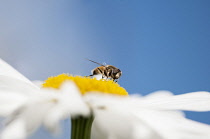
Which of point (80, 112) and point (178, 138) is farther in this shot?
point (178, 138)

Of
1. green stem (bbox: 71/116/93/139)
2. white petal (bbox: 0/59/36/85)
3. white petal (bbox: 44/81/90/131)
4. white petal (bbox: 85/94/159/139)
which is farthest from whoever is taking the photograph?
white petal (bbox: 0/59/36/85)

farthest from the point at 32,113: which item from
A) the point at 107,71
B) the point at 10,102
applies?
the point at 107,71

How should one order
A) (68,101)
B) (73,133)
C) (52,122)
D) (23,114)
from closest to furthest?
(52,122) < (68,101) < (23,114) < (73,133)

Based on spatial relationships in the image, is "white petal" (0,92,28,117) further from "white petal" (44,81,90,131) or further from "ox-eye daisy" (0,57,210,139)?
"white petal" (44,81,90,131)

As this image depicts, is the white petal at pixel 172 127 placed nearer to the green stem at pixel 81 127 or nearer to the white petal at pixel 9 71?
the green stem at pixel 81 127

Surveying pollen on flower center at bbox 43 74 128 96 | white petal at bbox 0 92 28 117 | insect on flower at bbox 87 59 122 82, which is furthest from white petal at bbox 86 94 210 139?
insect on flower at bbox 87 59 122 82

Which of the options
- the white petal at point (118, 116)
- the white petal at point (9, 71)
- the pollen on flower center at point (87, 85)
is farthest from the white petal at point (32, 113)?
the white petal at point (9, 71)

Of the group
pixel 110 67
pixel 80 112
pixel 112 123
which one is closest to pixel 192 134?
pixel 80 112

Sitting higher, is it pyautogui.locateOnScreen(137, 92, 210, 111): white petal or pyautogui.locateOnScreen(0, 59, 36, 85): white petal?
pyautogui.locateOnScreen(0, 59, 36, 85): white petal

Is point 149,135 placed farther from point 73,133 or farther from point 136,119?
point 73,133
